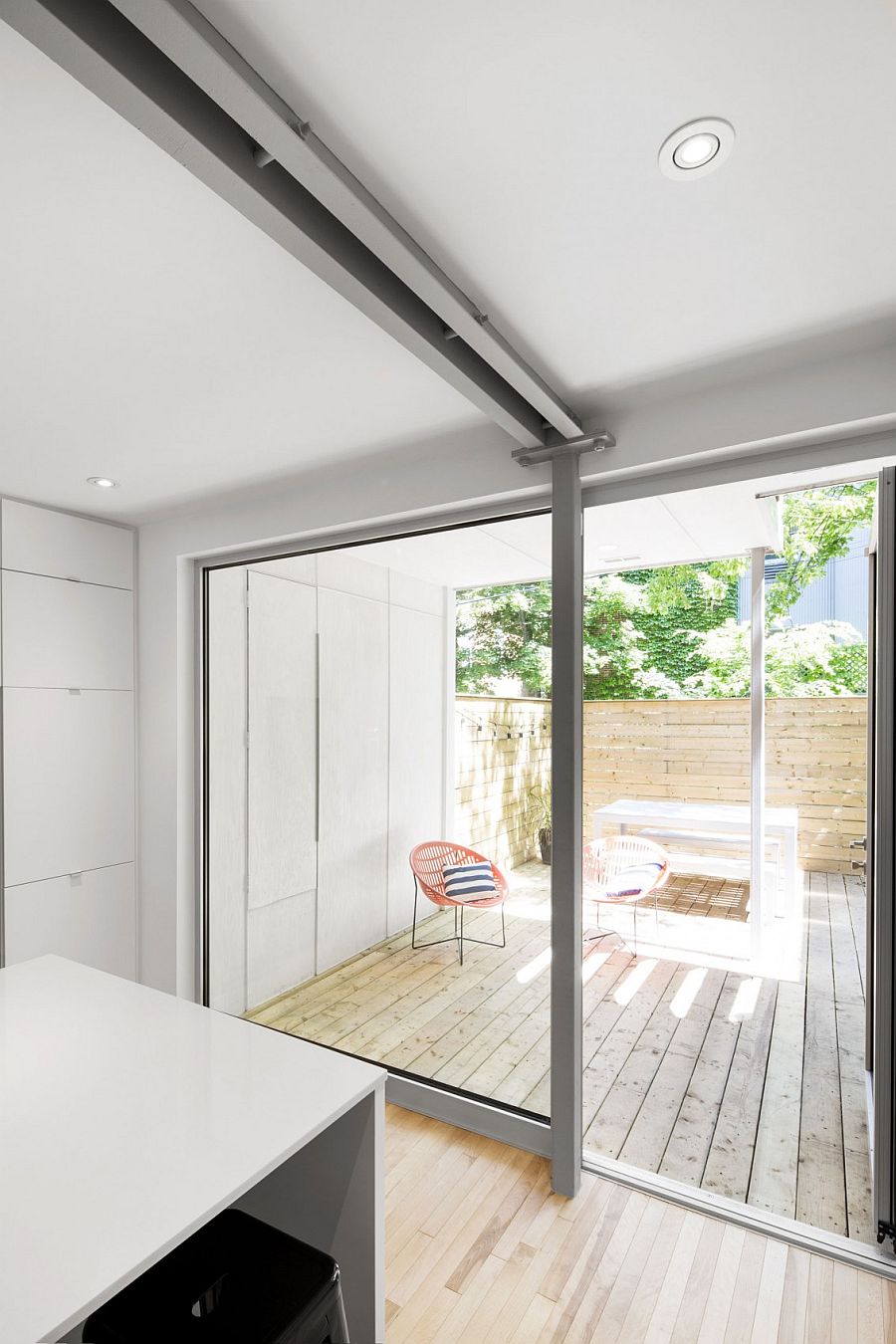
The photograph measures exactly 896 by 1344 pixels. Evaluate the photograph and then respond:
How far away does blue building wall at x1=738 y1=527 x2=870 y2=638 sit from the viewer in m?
2.51

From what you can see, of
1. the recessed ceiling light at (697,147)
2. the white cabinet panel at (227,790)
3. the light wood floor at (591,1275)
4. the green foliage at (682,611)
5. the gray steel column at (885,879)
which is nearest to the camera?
the recessed ceiling light at (697,147)

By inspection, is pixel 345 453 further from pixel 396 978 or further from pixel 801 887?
pixel 801 887

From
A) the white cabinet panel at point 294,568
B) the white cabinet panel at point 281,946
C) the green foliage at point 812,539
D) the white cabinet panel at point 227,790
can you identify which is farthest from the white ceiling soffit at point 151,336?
the white cabinet panel at point 281,946

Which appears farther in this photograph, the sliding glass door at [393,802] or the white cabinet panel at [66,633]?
the white cabinet panel at [66,633]

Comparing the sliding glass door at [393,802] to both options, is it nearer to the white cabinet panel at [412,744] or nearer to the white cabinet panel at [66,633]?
the white cabinet panel at [412,744]

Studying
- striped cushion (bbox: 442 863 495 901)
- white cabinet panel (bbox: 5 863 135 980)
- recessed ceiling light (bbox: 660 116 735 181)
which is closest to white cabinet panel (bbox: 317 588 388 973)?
striped cushion (bbox: 442 863 495 901)

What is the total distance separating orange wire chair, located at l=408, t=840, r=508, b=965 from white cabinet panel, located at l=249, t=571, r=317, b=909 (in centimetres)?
58

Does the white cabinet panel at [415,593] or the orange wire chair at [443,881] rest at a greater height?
the white cabinet panel at [415,593]

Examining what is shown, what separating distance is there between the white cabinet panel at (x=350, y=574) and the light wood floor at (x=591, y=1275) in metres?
2.02

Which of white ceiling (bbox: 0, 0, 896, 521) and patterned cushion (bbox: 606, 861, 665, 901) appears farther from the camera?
patterned cushion (bbox: 606, 861, 665, 901)

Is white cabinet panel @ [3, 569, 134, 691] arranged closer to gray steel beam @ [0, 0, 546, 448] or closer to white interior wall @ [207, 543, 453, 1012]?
white interior wall @ [207, 543, 453, 1012]

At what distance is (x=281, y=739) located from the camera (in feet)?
10.4

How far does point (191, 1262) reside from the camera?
3.99 ft

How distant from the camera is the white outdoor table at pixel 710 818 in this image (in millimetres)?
2682
